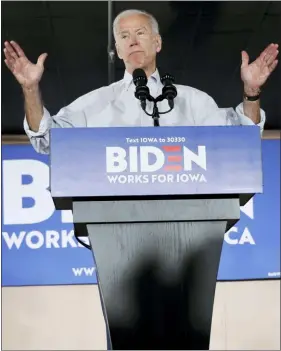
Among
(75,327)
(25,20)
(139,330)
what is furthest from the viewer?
(75,327)

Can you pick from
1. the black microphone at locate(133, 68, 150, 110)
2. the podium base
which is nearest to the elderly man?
the black microphone at locate(133, 68, 150, 110)

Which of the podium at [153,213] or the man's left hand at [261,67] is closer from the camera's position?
the podium at [153,213]

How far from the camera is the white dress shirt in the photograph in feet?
7.16

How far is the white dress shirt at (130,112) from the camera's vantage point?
86.0 inches

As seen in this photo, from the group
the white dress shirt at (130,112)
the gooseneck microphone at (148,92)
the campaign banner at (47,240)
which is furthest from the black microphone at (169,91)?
the campaign banner at (47,240)

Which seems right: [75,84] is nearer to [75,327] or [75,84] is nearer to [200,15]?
[200,15]

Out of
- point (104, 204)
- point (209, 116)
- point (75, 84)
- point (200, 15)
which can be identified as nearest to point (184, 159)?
point (104, 204)

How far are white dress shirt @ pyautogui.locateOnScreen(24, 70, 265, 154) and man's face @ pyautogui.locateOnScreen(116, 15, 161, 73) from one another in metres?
0.06

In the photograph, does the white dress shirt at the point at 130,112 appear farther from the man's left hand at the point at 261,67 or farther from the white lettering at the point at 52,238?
the white lettering at the point at 52,238

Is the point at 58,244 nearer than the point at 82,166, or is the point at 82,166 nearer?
the point at 82,166

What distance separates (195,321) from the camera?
1646mm

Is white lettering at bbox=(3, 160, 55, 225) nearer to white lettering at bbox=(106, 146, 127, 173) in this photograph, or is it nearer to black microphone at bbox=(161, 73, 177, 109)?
black microphone at bbox=(161, 73, 177, 109)

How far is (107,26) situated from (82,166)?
1.96 m

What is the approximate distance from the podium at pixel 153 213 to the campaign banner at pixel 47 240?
2420 mm
